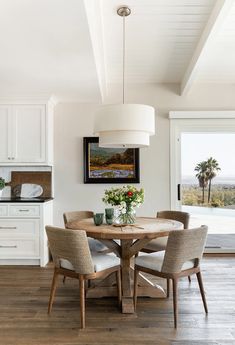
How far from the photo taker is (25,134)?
15.0ft

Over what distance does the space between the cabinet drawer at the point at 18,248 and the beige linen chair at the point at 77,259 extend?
1.55 m

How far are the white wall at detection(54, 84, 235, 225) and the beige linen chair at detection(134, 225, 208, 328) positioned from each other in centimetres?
212

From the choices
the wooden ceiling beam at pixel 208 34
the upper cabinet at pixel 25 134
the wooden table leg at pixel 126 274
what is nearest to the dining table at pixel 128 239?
the wooden table leg at pixel 126 274

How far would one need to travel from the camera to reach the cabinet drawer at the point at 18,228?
4277mm

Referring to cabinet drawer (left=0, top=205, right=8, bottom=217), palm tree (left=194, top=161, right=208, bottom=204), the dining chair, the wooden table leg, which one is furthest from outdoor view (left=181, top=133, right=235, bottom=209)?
cabinet drawer (left=0, top=205, right=8, bottom=217)

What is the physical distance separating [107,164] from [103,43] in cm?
189

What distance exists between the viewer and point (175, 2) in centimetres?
288

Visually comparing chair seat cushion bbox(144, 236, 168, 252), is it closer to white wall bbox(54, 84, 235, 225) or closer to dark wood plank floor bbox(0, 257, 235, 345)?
dark wood plank floor bbox(0, 257, 235, 345)

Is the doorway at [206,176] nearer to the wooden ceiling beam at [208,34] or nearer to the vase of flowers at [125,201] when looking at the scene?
the wooden ceiling beam at [208,34]

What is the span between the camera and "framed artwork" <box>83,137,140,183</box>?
4.88m

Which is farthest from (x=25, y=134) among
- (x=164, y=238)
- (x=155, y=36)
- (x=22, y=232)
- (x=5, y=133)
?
(x=164, y=238)

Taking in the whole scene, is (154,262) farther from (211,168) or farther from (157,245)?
(211,168)

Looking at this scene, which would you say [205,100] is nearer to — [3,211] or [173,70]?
[173,70]

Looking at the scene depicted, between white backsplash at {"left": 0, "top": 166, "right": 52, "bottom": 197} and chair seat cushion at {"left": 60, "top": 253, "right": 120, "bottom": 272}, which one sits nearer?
chair seat cushion at {"left": 60, "top": 253, "right": 120, "bottom": 272}
